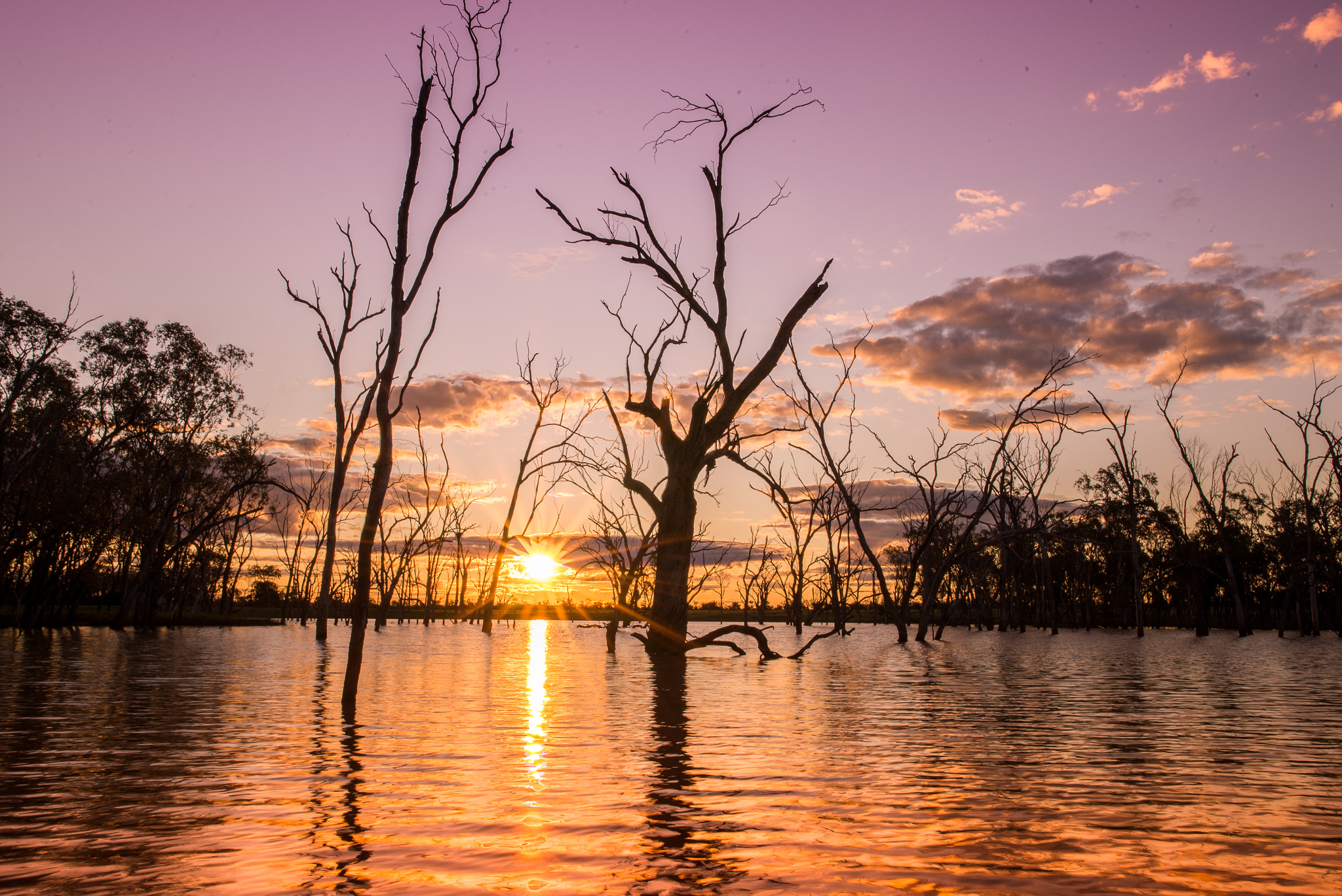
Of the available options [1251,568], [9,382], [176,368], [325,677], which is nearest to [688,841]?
[325,677]

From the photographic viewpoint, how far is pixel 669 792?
516 cm

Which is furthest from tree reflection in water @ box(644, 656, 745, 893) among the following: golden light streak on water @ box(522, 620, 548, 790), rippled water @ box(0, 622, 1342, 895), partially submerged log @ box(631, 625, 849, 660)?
partially submerged log @ box(631, 625, 849, 660)

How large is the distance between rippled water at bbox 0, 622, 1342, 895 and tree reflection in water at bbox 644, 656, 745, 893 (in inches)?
0.9

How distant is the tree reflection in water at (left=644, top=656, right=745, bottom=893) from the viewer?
3.43 metres

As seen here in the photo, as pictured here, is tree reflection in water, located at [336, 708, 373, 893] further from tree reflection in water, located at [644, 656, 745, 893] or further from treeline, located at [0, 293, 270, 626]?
treeline, located at [0, 293, 270, 626]

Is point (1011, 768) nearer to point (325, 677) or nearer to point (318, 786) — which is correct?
point (318, 786)

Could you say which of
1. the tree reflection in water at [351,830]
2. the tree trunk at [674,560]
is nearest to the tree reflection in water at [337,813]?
the tree reflection in water at [351,830]

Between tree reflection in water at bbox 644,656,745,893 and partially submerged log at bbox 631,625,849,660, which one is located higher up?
tree reflection in water at bbox 644,656,745,893

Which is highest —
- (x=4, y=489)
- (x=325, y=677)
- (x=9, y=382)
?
(x=9, y=382)

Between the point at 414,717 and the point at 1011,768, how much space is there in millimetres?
5987

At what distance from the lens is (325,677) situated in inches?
607

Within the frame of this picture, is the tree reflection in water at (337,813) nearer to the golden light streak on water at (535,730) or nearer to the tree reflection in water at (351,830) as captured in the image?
the tree reflection in water at (351,830)

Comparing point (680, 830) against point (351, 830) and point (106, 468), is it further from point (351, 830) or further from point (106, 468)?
point (106, 468)

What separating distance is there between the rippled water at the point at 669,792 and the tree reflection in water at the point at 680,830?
2cm
